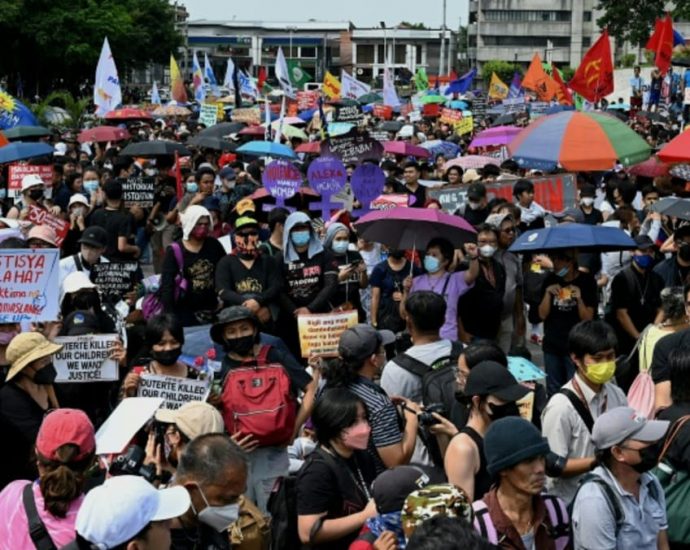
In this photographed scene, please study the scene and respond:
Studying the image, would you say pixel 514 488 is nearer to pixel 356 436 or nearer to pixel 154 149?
pixel 356 436

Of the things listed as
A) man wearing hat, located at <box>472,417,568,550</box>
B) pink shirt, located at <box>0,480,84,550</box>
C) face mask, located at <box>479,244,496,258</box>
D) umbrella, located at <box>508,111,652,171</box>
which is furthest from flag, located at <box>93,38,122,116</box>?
man wearing hat, located at <box>472,417,568,550</box>

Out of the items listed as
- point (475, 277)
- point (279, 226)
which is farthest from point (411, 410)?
point (279, 226)

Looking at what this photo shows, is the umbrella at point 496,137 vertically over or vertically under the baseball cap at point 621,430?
under

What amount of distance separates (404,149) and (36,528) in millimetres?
14504

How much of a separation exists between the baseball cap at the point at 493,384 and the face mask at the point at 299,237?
12.6ft

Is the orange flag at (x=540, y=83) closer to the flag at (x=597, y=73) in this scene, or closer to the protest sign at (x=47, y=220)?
the flag at (x=597, y=73)

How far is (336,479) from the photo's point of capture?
4637 mm

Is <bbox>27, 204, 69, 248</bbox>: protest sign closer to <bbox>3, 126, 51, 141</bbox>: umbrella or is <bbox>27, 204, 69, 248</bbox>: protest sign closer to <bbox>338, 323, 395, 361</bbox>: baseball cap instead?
<bbox>338, 323, 395, 361</bbox>: baseball cap

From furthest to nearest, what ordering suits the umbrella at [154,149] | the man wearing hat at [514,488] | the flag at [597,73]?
the flag at [597,73] → the umbrella at [154,149] → the man wearing hat at [514,488]

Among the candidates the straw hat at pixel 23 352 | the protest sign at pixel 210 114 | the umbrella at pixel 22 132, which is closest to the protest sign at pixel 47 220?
the straw hat at pixel 23 352

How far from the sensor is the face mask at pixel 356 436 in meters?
4.70

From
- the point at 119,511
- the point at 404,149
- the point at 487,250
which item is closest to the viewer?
the point at 119,511

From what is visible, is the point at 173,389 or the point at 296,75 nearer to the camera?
the point at 173,389

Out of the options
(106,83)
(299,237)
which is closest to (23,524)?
(299,237)
